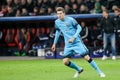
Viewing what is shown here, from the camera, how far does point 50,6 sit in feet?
68.0

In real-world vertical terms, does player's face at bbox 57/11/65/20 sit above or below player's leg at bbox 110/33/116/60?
above

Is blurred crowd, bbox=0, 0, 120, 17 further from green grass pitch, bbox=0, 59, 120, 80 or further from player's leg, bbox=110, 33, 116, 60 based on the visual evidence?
green grass pitch, bbox=0, 59, 120, 80

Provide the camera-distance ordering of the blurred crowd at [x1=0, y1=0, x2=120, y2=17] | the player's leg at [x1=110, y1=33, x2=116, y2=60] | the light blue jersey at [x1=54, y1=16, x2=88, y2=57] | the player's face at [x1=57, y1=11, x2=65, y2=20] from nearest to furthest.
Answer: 1. the player's face at [x1=57, y1=11, x2=65, y2=20]
2. the light blue jersey at [x1=54, y1=16, x2=88, y2=57]
3. the player's leg at [x1=110, y1=33, x2=116, y2=60]
4. the blurred crowd at [x1=0, y1=0, x2=120, y2=17]

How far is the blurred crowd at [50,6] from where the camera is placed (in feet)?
64.6

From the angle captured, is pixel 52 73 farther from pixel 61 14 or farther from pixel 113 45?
pixel 113 45

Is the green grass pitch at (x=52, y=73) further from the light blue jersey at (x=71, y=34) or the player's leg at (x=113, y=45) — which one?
the player's leg at (x=113, y=45)

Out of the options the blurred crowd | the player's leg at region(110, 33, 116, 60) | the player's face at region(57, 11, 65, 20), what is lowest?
the player's leg at region(110, 33, 116, 60)

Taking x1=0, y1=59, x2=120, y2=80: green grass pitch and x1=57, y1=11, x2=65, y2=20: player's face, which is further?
x1=0, y1=59, x2=120, y2=80: green grass pitch

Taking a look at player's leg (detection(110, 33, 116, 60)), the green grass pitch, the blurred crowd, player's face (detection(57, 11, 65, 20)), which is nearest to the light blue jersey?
player's face (detection(57, 11, 65, 20))

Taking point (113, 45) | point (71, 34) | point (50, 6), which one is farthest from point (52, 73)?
point (50, 6)

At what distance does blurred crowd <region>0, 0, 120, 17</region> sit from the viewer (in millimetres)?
19703

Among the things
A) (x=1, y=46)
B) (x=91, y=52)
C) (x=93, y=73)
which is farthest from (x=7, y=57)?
(x=93, y=73)

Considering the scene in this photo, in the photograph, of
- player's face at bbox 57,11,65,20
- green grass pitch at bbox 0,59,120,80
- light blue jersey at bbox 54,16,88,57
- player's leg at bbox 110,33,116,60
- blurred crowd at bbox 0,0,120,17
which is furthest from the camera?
blurred crowd at bbox 0,0,120,17

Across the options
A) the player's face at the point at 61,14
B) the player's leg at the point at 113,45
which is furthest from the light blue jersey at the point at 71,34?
the player's leg at the point at 113,45
